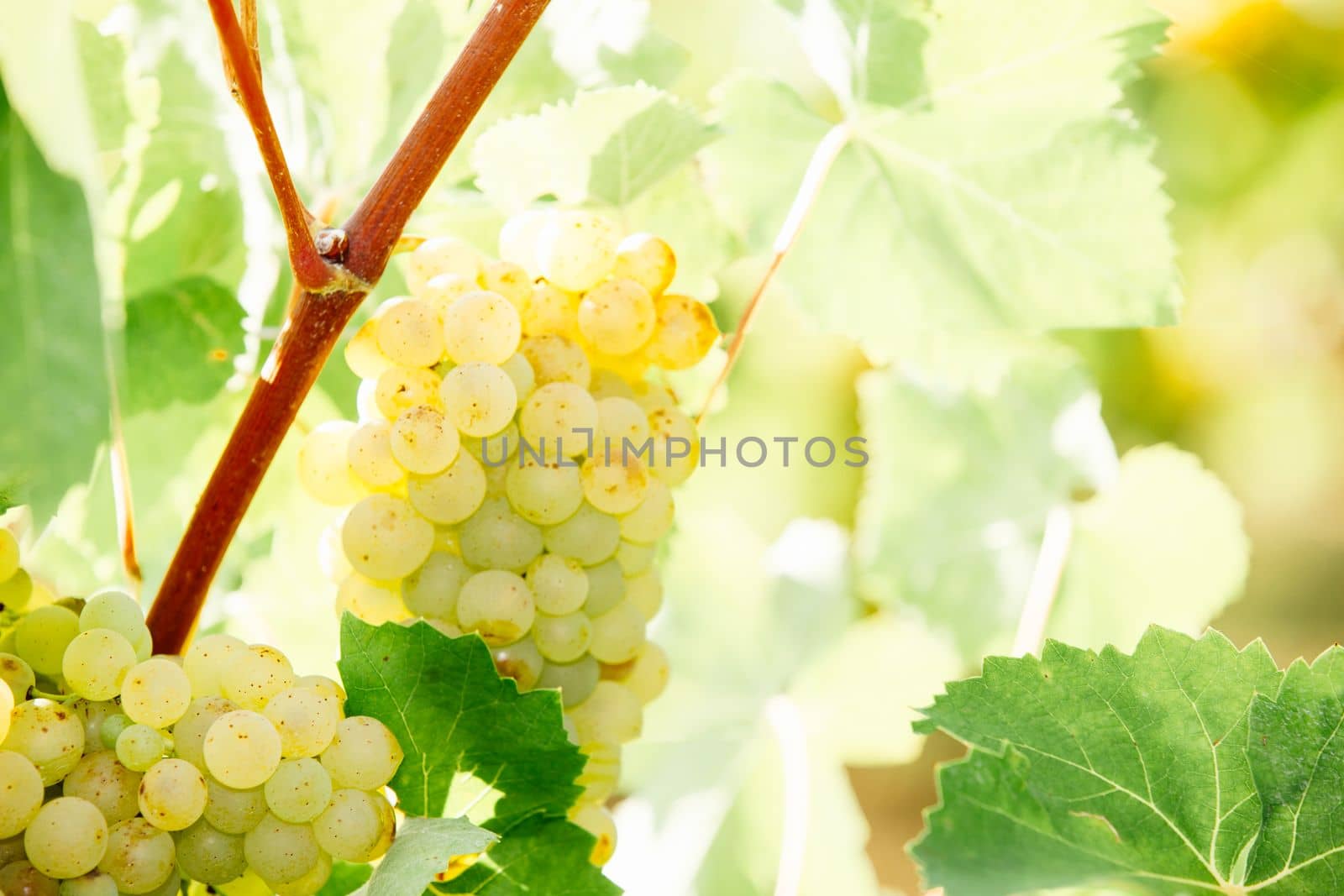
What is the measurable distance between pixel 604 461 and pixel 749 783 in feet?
1.18

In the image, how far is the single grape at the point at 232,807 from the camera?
13.9 inches

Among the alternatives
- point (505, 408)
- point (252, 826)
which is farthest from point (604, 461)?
point (252, 826)

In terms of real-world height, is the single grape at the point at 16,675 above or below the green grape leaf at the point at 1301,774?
below

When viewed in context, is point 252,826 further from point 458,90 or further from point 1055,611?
Result: point 1055,611

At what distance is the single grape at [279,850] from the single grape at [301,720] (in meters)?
0.02

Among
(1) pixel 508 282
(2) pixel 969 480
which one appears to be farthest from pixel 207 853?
(2) pixel 969 480

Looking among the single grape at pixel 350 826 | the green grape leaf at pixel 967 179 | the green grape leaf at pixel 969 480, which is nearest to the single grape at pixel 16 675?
the single grape at pixel 350 826

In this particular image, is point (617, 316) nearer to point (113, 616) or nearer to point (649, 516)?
Result: point (649, 516)

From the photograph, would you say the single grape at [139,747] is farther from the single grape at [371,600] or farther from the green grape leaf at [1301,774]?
the green grape leaf at [1301,774]

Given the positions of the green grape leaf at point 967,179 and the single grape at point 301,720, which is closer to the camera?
the single grape at point 301,720

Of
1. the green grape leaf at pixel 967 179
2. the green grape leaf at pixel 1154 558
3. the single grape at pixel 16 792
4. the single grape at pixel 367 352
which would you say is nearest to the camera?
the single grape at pixel 16 792

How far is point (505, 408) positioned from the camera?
40 centimetres

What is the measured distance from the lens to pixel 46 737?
1.09ft

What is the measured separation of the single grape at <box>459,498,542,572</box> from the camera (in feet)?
1.37
